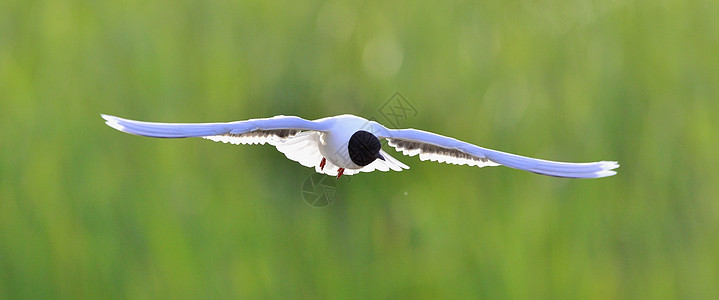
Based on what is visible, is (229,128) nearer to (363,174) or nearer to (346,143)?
(346,143)

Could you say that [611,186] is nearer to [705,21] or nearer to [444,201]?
[444,201]

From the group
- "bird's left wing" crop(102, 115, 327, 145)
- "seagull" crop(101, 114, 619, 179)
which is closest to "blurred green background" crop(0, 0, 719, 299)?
"seagull" crop(101, 114, 619, 179)

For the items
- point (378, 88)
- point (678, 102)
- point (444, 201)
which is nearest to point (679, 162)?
point (678, 102)

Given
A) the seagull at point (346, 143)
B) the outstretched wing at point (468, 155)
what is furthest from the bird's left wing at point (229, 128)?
the outstretched wing at point (468, 155)

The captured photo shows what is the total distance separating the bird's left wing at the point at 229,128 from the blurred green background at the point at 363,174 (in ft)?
0.68

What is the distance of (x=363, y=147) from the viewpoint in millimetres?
1518

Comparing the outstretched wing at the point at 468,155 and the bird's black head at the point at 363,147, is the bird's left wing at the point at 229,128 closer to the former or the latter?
the bird's black head at the point at 363,147

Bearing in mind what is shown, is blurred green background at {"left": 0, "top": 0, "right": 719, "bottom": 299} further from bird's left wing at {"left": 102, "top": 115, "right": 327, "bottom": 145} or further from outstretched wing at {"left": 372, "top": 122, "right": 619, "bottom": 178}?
bird's left wing at {"left": 102, "top": 115, "right": 327, "bottom": 145}

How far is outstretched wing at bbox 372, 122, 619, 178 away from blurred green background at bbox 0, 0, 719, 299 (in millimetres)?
103

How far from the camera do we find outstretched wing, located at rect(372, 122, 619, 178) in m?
1.50

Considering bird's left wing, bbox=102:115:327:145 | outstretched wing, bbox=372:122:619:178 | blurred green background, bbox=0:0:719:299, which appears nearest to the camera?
bird's left wing, bbox=102:115:327:145

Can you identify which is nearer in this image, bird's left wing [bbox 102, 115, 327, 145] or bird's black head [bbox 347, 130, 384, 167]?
bird's left wing [bbox 102, 115, 327, 145]

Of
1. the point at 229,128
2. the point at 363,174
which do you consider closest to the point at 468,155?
the point at 363,174

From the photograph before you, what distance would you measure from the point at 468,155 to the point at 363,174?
0.79 feet
